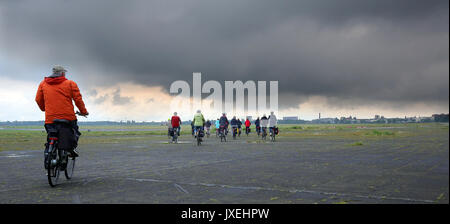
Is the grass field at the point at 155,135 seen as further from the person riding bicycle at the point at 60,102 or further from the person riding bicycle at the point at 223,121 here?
the person riding bicycle at the point at 223,121

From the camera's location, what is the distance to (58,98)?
7164mm

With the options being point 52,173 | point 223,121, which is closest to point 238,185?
point 52,173

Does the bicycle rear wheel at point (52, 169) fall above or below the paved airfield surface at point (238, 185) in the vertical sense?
above

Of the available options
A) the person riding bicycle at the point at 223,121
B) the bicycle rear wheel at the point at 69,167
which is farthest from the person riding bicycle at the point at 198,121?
the bicycle rear wheel at the point at 69,167

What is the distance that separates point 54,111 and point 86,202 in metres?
2.42

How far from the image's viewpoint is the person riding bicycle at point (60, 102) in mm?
7062

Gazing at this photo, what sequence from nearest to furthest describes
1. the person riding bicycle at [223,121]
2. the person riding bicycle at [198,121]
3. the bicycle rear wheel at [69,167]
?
the bicycle rear wheel at [69,167] < the person riding bicycle at [198,121] < the person riding bicycle at [223,121]

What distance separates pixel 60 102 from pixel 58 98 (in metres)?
0.08

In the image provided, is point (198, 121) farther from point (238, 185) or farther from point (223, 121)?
point (238, 185)

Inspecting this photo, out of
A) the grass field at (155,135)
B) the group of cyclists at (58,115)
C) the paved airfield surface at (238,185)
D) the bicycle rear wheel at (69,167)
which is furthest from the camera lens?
the grass field at (155,135)

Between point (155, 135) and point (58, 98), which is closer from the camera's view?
point (58, 98)
